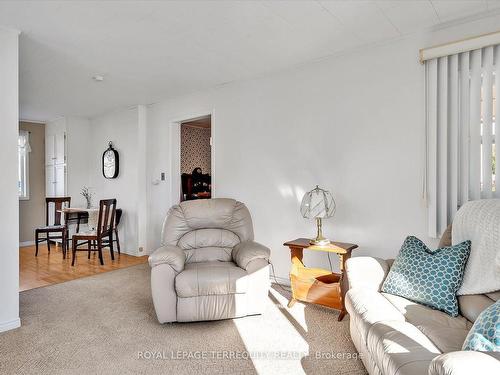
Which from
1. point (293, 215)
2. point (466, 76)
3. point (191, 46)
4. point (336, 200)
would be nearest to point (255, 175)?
point (293, 215)

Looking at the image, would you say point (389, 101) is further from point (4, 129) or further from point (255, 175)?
point (4, 129)

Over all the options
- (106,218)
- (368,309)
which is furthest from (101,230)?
(368,309)

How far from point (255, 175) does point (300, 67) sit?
4.23 feet

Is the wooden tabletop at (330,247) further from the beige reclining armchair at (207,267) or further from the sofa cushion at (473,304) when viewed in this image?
the sofa cushion at (473,304)

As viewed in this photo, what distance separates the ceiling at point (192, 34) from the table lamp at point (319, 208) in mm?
1403

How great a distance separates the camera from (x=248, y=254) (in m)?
2.80

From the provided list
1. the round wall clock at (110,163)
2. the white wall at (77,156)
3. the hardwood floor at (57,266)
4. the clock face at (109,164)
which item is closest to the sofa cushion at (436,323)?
the hardwood floor at (57,266)

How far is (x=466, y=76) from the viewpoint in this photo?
8.48ft

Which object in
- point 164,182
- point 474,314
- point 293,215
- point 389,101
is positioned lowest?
point 474,314

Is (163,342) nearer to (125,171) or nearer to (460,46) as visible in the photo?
(460,46)

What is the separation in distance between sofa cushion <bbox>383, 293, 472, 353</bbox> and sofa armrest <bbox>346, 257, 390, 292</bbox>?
0.47 ft

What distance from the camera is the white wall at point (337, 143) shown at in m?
2.89

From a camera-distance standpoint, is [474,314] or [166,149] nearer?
[474,314]

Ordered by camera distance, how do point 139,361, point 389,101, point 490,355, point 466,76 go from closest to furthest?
point 490,355
point 139,361
point 466,76
point 389,101
